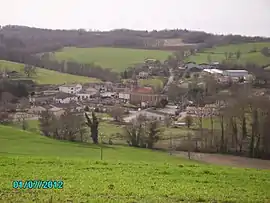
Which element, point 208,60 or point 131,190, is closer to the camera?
point 131,190

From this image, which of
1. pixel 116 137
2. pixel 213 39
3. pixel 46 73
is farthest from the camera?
pixel 213 39

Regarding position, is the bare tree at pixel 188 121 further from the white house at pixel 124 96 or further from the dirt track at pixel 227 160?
the white house at pixel 124 96

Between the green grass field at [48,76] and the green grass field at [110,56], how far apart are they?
7979mm

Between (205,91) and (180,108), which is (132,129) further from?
(205,91)

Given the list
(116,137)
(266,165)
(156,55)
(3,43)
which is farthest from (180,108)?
(3,43)

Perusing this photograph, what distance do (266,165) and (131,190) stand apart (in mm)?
16849

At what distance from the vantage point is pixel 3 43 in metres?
82.8

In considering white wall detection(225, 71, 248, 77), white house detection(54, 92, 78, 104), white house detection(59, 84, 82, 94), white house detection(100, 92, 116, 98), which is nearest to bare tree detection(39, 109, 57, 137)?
white house detection(54, 92, 78, 104)

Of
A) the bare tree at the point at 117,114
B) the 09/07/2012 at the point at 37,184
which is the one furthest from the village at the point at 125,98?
the 09/07/2012 at the point at 37,184

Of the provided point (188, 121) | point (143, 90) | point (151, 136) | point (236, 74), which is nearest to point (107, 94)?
point (143, 90)

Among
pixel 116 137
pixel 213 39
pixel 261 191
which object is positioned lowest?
pixel 116 137

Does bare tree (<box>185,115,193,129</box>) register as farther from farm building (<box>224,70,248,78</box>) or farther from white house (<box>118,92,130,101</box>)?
farm building (<box>224,70,248,78</box>)

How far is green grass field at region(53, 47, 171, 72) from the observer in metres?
75.1

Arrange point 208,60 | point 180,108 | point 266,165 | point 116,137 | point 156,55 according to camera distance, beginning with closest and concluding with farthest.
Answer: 1. point 266,165
2. point 116,137
3. point 180,108
4. point 208,60
5. point 156,55
